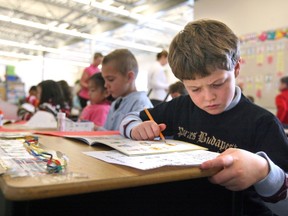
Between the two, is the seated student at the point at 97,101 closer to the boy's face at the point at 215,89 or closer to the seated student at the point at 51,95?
the seated student at the point at 51,95

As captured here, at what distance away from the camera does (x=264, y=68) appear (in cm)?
371

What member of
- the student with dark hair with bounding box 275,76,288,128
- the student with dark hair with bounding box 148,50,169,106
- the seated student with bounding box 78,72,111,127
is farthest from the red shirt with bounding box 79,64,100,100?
the student with dark hair with bounding box 275,76,288,128

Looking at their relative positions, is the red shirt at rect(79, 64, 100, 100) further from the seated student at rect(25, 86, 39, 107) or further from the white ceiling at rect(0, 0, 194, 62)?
the white ceiling at rect(0, 0, 194, 62)

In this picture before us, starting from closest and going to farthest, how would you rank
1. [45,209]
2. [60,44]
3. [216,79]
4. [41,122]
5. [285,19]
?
[45,209], [216,79], [41,122], [285,19], [60,44]

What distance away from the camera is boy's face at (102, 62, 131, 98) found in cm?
183

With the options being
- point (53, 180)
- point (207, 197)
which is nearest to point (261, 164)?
point (207, 197)

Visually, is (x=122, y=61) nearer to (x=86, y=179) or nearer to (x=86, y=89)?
(x=86, y=179)

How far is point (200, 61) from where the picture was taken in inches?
32.5

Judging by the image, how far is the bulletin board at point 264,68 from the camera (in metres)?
3.55

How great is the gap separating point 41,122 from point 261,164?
154cm

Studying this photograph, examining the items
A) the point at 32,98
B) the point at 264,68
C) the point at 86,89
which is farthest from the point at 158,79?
the point at 32,98

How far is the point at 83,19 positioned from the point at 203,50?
5803 mm

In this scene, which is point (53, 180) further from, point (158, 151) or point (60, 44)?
point (60, 44)

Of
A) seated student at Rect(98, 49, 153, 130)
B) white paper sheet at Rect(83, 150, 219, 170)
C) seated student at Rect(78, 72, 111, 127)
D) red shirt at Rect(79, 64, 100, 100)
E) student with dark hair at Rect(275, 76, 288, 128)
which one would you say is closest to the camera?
white paper sheet at Rect(83, 150, 219, 170)
